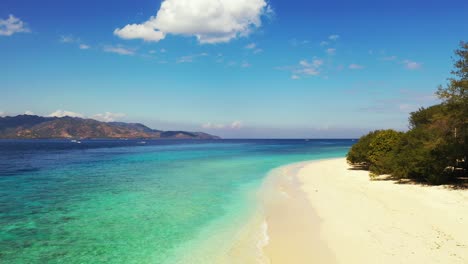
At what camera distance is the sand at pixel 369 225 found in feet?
35.4

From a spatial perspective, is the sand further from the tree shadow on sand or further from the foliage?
the foliage

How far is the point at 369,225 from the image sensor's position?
46.4 ft

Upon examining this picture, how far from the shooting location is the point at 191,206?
781 inches

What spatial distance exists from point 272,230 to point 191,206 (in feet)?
22.5

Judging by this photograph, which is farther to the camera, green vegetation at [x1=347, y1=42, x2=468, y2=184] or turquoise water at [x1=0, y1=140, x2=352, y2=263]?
green vegetation at [x1=347, y1=42, x2=468, y2=184]

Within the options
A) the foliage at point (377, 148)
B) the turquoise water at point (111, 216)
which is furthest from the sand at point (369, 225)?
the foliage at point (377, 148)

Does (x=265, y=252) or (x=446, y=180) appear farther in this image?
(x=446, y=180)

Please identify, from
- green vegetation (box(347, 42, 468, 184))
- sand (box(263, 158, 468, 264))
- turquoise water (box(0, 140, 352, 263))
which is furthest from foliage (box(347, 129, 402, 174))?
turquoise water (box(0, 140, 352, 263))

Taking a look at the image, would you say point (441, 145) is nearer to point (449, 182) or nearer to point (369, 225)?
point (449, 182)

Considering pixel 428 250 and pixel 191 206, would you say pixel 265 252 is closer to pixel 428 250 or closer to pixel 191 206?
pixel 428 250

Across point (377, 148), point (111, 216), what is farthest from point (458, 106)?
point (111, 216)

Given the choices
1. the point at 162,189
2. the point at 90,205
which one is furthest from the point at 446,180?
the point at 90,205

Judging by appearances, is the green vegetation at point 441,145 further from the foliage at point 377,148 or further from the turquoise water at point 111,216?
the turquoise water at point 111,216

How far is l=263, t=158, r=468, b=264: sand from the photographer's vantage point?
10.8m
